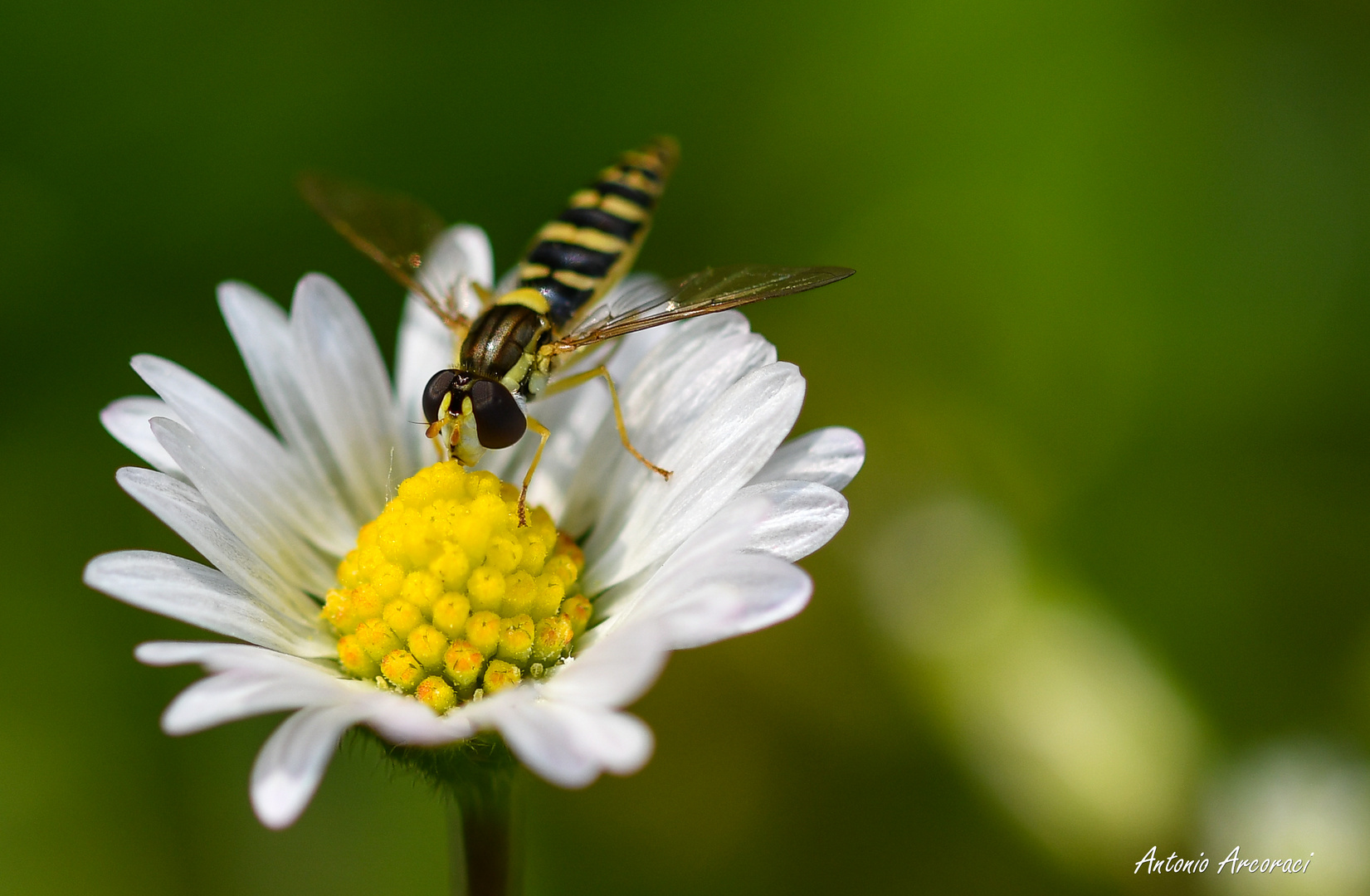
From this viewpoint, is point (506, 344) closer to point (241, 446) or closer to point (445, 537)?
point (445, 537)

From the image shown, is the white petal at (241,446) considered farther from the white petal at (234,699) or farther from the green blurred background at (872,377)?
the green blurred background at (872,377)

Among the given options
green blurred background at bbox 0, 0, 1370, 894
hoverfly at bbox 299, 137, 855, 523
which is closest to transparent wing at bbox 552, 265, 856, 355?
hoverfly at bbox 299, 137, 855, 523

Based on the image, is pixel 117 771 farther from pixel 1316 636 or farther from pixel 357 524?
pixel 1316 636

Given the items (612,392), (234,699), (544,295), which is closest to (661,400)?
(612,392)

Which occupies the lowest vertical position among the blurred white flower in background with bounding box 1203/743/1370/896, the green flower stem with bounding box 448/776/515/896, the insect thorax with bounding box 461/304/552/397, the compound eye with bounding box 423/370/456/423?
the blurred white flower in background with bounding box 1203/743/1370/896

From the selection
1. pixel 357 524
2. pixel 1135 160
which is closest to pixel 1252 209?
pixel 1135 160

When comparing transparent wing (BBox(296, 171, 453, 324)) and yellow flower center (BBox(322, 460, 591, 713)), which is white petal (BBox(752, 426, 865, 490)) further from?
transparent wing (BBox(296, 171, 453, 324))
